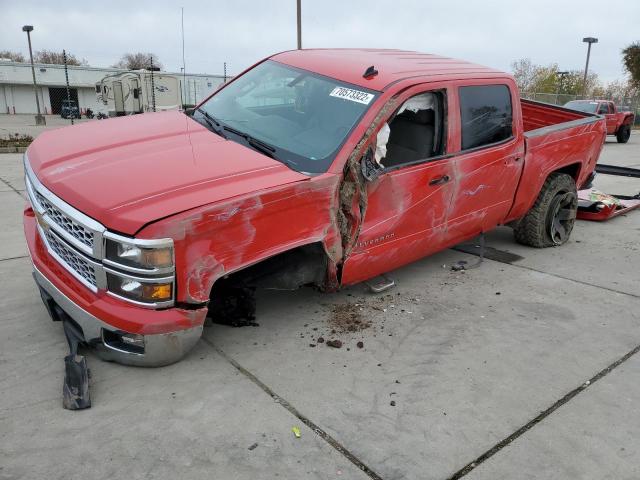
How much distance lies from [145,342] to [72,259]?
2.16ft

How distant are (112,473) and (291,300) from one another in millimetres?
1981

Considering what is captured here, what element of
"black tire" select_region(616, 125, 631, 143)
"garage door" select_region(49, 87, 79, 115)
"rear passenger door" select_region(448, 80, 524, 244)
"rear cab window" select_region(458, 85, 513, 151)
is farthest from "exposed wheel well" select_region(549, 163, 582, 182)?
"garage door" select_region(49, 87, 79, 115)

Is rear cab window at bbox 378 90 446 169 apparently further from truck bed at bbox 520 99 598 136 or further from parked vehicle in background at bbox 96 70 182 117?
parked vehicle in background at bbox 96 70 182 117

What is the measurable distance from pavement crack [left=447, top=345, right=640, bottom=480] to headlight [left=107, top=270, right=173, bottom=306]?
5.46 feet

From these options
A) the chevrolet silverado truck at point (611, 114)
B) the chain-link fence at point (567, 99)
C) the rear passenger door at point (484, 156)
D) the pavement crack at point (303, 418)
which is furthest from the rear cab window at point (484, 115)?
the chain-link fence at point (567, 99)

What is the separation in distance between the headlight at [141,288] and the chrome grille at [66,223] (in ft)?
0.74

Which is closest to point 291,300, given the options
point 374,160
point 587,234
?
point 374,160

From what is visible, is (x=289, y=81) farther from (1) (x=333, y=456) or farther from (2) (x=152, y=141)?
(1) (x=333, y=456)

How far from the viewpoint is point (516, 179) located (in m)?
4.75

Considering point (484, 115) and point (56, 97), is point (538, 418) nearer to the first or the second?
point (484, 115)

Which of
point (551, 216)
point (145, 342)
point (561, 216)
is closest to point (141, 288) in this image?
point (145, 342)

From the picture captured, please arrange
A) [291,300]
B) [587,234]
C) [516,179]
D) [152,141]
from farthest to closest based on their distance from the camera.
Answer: [587,234], [516,179], [291,300], [152,141]

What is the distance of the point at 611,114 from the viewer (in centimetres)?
2048

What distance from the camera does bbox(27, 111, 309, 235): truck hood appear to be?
2639mm
